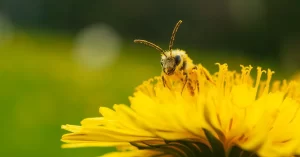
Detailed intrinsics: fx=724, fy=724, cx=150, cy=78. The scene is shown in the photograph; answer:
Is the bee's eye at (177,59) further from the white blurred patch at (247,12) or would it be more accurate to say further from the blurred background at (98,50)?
the white blurred patch at (247,12)

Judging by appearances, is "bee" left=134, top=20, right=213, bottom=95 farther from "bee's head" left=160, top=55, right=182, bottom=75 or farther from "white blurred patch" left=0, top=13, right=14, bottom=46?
"white blurred patch" left=0, top=13, right=14, bottom=46

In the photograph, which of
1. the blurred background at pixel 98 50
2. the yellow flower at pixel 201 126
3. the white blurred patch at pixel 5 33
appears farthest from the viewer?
the white blurred patch at pixel 5 33

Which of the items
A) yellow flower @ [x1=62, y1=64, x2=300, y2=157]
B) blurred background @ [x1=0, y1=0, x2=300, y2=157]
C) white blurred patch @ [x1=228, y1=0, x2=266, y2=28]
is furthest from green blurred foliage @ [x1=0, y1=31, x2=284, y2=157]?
yellow flower @ [x1=62, y1=64, x2=300, y2=157]

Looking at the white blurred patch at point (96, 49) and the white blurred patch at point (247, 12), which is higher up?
the white blurred patch at point (247, 12)

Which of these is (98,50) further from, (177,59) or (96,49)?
(177,59)

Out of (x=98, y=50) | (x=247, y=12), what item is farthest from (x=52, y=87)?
(x=247, y=12)

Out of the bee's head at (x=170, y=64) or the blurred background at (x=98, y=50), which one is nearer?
the bee's head at (x=170, y=64)

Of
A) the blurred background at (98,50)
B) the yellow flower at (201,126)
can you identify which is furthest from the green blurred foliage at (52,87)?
the yellow flower at (201,126)
